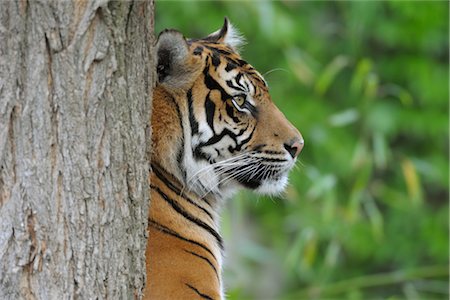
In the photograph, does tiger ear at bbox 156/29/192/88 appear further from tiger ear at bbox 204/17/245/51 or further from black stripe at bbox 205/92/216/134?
tiger ear at bbox 204/17/245/51

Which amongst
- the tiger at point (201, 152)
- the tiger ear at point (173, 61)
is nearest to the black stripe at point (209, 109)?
the tiger at point (201, 152)

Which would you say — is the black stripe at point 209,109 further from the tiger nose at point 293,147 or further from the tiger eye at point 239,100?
the tiger nose at point 293,147

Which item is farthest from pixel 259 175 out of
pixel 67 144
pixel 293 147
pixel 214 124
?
pixel 67 144

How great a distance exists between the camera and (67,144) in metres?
2.29

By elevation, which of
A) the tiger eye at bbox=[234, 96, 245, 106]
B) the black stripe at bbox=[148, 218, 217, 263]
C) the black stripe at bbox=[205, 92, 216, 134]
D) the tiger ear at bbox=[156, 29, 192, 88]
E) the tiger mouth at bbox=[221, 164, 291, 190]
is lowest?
the black stripe at bbox=[148, 218, 217, 263]

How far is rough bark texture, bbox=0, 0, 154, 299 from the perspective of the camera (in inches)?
88.0

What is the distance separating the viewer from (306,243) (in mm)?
5320

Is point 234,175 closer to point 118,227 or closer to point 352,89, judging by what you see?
point 118,227

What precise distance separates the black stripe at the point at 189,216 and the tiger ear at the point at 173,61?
36 cm

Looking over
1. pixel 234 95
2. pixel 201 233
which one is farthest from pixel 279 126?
pixel 201 233

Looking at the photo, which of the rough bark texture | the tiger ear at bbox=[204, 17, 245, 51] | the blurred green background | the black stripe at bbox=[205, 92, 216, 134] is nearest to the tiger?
the black stripe at bbox=[205, 92, 216, 134]

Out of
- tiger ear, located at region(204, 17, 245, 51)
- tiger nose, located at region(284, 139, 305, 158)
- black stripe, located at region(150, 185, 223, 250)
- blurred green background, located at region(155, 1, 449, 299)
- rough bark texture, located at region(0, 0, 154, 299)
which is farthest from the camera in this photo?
blurred green background, located at region(155, 1, 449, 299)

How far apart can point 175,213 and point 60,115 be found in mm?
962

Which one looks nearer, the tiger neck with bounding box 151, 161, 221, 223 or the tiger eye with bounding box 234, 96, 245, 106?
the tiger neck with bounding box 151, 161, 221, 223
